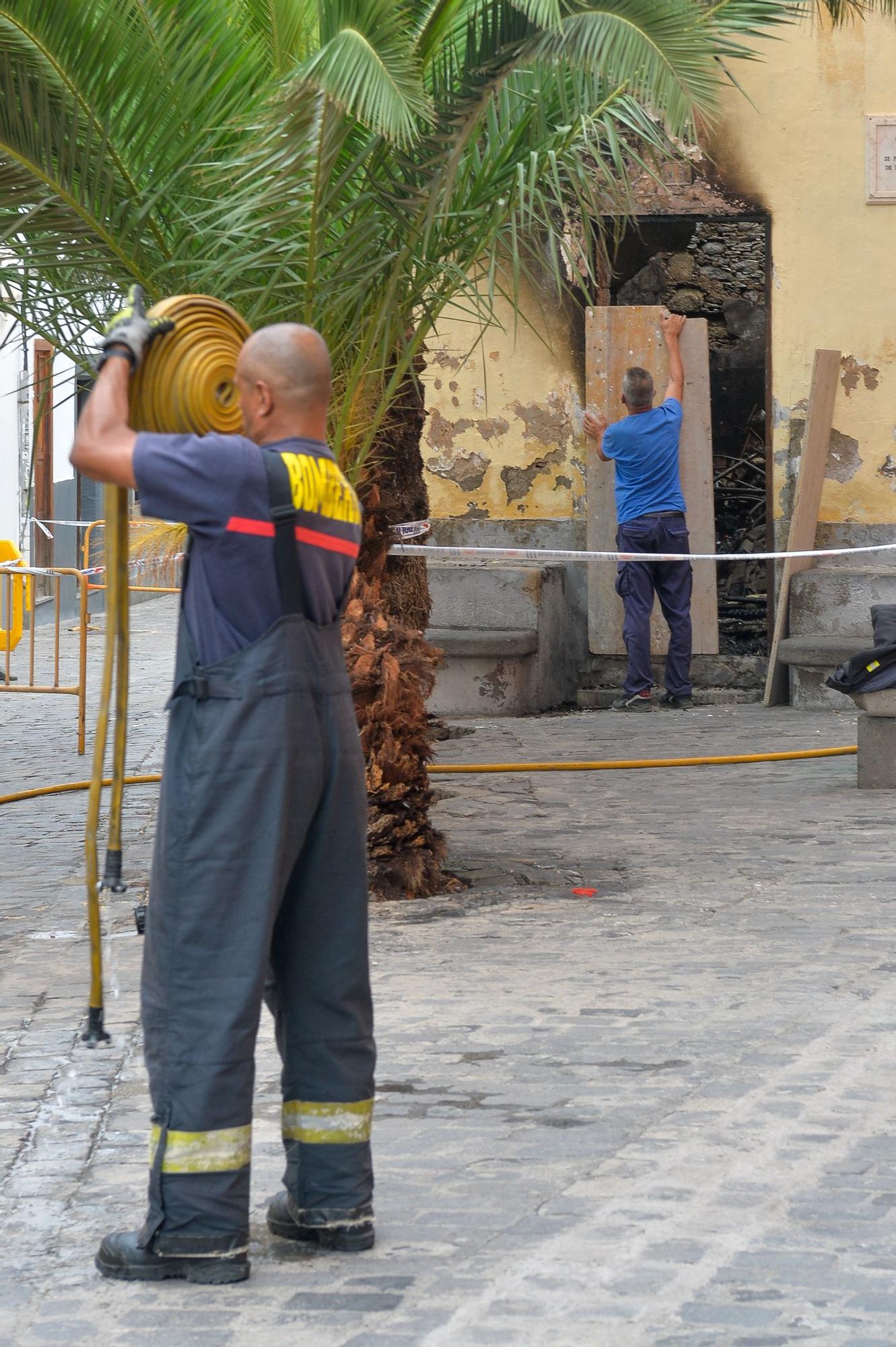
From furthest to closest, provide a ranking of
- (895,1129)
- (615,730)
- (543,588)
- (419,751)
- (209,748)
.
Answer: (543,588)
(615,730)
(419,751)
(895,1129)
(209,748)

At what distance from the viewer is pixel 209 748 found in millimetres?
3338

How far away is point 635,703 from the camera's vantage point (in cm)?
1226

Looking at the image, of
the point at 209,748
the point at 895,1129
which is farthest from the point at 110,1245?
the point at 895,1129

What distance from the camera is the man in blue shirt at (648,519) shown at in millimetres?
11766

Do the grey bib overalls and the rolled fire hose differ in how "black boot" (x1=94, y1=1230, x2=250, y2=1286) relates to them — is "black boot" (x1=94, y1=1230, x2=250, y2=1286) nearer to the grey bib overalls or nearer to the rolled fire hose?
the grey bib overalls

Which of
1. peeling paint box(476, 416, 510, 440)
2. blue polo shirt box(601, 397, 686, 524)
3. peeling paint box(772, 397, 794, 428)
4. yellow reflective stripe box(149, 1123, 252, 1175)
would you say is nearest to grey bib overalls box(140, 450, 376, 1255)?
yellow reflective stripe box(149, 1123, 252, 1175)

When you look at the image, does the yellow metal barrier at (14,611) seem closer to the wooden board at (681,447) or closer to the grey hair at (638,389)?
the wooden board at (681,447)

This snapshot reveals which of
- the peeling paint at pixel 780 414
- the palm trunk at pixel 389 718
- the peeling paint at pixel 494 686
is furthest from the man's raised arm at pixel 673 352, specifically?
the palm trunk at pixel 389 718

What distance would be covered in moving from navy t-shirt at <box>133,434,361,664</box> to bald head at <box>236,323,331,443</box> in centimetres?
4

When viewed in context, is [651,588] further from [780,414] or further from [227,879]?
[227,879]

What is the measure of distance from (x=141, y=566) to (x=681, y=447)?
20.1ft

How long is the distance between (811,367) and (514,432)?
205cm

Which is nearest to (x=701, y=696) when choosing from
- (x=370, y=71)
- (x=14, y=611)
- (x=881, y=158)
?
(x=881, y=158)

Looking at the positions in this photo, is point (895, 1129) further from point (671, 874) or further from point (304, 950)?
point (671, 874)
